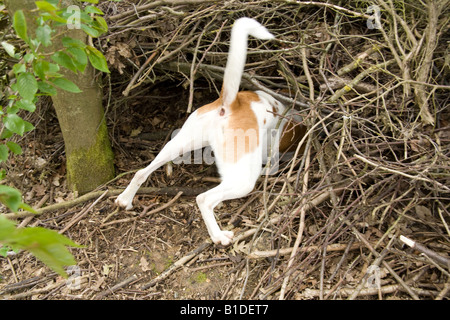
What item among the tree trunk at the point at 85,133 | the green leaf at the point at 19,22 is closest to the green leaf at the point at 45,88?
the green leaf at the point at 19,22

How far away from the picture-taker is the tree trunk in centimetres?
333

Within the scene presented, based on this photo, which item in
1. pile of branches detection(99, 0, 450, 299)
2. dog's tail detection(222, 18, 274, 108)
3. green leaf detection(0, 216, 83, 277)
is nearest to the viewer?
green leaf detection(0, 216, 83, 277)

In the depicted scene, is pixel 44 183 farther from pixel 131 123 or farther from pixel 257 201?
pixel 257 201

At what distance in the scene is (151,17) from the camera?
321cm

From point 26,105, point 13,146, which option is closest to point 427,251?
point 26,105

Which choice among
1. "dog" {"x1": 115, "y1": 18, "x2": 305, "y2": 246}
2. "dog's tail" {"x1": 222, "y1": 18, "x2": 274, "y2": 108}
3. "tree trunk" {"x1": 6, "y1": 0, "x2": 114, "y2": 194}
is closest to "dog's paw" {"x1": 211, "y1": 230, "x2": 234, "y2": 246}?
"dog" {"x1": 115, "y1": 18, "x2": 305, "y2": 246}

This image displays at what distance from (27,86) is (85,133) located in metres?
1.56

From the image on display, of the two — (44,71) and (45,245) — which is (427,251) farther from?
(44,71)

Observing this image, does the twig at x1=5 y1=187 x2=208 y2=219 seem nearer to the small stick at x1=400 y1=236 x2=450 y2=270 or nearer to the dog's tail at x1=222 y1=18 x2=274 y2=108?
the dog's tail at x1=222 y1=18 x2=274 y2=108

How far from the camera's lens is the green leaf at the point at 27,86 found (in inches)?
77.0

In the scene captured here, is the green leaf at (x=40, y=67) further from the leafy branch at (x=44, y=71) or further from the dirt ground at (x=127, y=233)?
the dirt ground at (x=127, y=233)

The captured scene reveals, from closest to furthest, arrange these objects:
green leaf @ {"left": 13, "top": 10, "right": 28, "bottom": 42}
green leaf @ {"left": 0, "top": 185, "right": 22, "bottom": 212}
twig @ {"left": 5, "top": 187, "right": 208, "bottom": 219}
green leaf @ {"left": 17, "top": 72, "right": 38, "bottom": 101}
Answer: green leaf @ {"left": 0, "top": 185, "right": 22, "bottom": 212} < green leaf @ {"left": 13, "top": 10, "right": 28, "bottom": 42} < green leaf @ {"left": 17, "top": 72, "right": 38, "bottom": 101} < twig @ {"left": 5, "top": 187, "right": 208, "bottom": 219}

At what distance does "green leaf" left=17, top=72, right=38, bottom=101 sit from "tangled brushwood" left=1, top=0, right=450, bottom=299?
1106 mm

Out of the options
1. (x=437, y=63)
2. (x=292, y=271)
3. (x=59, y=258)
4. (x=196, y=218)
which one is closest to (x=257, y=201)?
(x=196, y=218)
